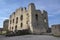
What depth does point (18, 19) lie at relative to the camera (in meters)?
32.4

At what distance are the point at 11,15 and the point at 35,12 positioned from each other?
37.5ft

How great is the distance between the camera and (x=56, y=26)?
1244 cm

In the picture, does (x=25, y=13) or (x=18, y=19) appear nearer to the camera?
(x=25, y=13)

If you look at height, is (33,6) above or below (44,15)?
above

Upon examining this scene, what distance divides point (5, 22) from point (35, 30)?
16.8 metres

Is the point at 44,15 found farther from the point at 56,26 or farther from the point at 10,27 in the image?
the point at 56,26

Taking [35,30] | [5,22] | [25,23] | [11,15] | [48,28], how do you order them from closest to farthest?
[35,30]
[25,23]
[48,28]
[11,15]
[5,22]

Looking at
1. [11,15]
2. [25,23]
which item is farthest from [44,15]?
[11,15]

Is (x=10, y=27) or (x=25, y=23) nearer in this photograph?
(x=25, y=23)

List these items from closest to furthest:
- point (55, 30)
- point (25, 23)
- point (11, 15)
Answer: point (55, 30) < point (25, 23) < point (11, 15)

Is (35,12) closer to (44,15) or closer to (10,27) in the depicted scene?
(44,15)

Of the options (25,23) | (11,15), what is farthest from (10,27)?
(25,23)

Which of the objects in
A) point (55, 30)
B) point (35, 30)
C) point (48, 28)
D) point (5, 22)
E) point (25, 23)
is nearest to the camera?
point (55, 30)

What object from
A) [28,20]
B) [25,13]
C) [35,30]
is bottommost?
[35,30]
